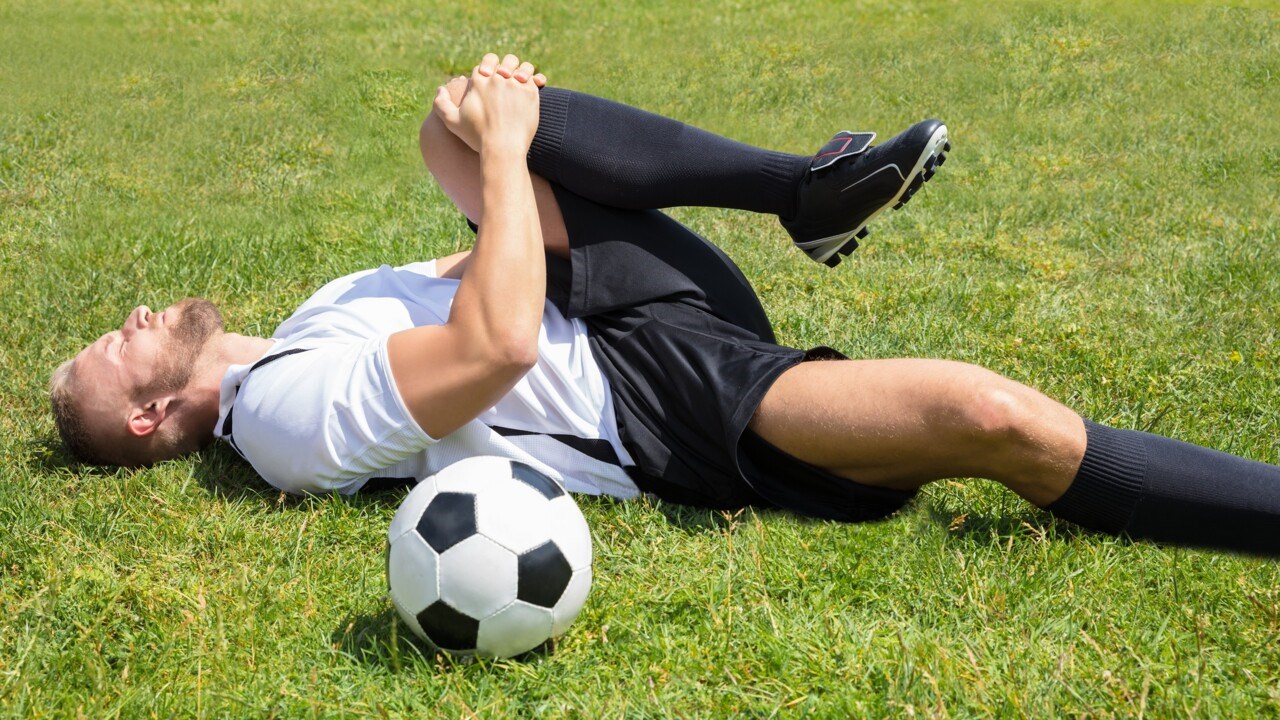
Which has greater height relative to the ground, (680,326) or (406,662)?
(680,326)

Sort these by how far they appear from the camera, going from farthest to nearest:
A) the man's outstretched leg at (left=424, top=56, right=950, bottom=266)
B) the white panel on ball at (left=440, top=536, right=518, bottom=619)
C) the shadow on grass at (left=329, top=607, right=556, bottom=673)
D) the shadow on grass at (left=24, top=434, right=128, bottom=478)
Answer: the shadow on grass at (left=24, top=434, right=128, bottom=478), the man's outstretched leg at (left=424, top=56, right=950, bottom=266), the shadow on grass at (left=329, top=607, right=556, bottom=673), the white panel on ball at (left=440, top=536, right=518, bottom=619)

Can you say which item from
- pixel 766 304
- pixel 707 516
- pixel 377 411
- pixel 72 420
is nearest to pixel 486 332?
pixel 377 411

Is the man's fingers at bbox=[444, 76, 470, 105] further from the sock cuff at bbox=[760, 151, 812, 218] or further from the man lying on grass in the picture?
the sock cuff at bbox=[760, 151, 812, 218]

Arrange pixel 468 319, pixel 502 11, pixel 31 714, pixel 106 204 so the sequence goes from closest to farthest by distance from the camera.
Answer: pixel 31 714
pixel 468 319
pixel 106 204
pixel 502 11

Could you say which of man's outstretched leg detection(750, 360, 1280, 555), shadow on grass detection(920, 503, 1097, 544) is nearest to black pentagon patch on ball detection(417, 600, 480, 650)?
man's outstretched leg detection(750, 360, 1280, 555)

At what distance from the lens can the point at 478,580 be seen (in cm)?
269

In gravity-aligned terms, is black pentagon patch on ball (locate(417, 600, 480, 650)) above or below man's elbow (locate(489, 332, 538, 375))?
below

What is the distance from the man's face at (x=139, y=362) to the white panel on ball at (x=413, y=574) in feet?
5.08

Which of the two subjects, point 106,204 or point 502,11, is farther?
point 502,11

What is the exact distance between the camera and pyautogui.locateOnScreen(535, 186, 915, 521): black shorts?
3438 mm

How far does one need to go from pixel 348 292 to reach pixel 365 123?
603 cm

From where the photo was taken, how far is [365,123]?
30.9ft

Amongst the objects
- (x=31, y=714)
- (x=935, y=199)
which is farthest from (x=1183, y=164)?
(x=31, y=714)

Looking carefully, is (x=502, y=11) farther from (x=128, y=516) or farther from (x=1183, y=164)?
(x=128, y=516)
